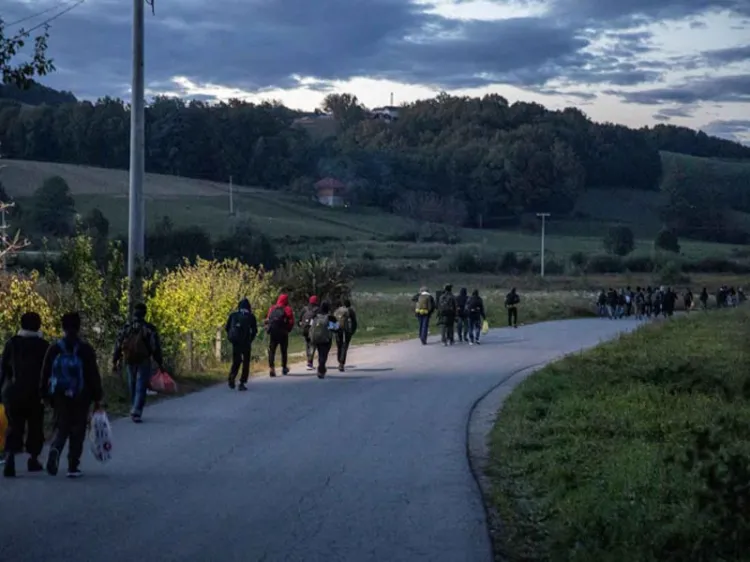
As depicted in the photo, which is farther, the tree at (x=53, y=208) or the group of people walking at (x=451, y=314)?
the tree at (x=53, y=208)

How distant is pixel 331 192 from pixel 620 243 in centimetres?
3193

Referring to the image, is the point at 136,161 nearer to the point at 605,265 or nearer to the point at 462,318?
the point at 462,318

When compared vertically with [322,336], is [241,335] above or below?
above

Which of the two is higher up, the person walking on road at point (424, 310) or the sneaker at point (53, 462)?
the person walking on road at point (424, 310)

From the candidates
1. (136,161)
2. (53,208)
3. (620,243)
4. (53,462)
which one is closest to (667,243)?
(620,243)

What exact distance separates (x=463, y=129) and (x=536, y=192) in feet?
120

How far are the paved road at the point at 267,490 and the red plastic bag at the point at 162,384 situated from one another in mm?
734

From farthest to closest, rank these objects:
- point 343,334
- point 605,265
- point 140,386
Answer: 1. point 605,265
2. point 343,334
3. point 140,386

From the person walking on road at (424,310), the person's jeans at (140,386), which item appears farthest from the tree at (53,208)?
the person's jeans at (140,386)

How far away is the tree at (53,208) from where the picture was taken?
62000mm

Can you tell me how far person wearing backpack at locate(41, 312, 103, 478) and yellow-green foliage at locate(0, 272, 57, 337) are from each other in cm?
644

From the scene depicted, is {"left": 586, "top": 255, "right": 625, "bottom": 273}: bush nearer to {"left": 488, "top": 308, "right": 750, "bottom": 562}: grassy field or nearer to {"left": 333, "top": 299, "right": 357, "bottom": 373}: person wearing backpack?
{"left": 488, "top": 308, "right": 750, "bottom": 562}: grassy field

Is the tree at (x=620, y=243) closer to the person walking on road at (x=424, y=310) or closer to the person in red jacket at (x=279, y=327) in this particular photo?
the person walking on road at (x=424, y=310)

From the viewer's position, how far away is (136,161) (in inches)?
747
